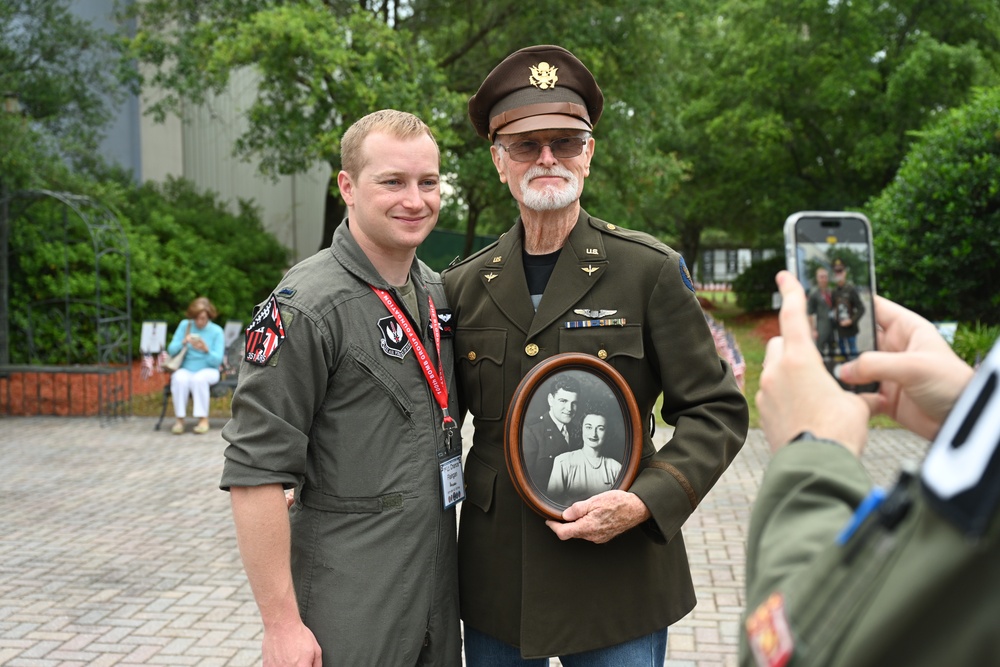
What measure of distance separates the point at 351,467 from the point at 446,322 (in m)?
0.56

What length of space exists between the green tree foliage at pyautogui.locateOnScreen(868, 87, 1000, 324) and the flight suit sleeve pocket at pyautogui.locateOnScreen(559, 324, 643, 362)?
13137 mm

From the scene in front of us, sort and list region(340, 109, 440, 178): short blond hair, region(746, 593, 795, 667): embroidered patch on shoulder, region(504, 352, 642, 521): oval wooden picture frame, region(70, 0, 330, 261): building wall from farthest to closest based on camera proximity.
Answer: region(70, 0, 330, 261): building wall, region(340, 109, 440, 178): short blond hair, region(504, 352, 642, 521): oval wooden picture frame, region(746, 593, 795, 667): embroidered patch on shoulder

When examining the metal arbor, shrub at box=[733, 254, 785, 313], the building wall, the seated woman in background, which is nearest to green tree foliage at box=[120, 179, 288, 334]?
the metal arbor

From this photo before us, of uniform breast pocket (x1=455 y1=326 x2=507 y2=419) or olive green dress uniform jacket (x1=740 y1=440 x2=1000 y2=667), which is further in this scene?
uniform breast pocket (x1=455 y1=326 x2=507 y2=419)

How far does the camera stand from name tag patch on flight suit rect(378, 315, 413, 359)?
7.77 feet

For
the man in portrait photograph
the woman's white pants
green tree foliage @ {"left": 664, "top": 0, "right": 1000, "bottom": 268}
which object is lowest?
the woman's white pants

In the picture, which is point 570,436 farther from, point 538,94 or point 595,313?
point 538,94

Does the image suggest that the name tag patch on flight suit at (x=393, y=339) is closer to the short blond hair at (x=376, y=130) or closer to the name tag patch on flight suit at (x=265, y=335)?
the name tag patch on flight suit at (x=265, y=335)

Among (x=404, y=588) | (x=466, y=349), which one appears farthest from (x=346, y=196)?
(x=404, y=588)

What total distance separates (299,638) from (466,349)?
2.96 ft

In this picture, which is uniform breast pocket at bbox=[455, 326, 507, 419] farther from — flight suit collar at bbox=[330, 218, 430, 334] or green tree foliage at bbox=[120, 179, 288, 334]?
green tree foliage at bbox=[120, 179, 288, 334]

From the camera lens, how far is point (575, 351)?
8.20ft

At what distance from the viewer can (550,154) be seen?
2.65m

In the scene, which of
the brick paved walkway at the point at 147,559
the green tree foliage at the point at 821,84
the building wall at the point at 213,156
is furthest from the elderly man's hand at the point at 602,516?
the green tree foliage at the point at 821,84
